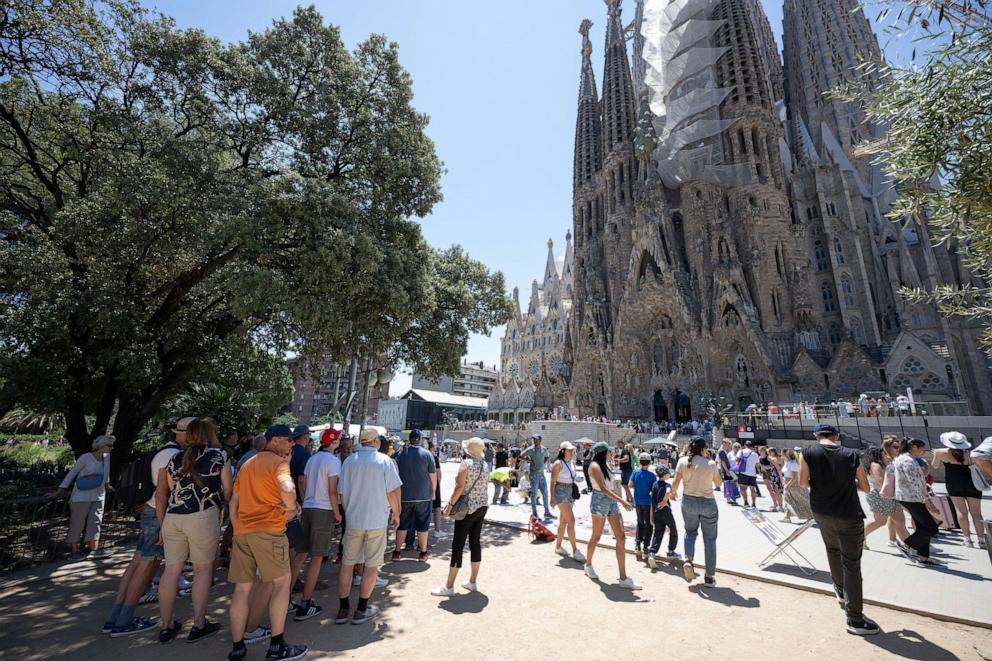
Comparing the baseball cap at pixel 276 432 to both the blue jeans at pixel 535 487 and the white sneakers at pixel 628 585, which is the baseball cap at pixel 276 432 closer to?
the white sneakers at pixel 628 585

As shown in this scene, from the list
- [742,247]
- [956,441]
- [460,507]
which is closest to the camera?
[460,507]

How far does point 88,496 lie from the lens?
6230 mm

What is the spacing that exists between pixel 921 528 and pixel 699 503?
324cm

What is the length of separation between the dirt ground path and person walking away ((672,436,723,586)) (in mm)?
268

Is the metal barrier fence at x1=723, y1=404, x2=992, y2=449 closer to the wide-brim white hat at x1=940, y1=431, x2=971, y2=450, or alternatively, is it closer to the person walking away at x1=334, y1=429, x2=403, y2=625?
the wide-brim white hat at x1=940, y1=431, x2=971, y2=450

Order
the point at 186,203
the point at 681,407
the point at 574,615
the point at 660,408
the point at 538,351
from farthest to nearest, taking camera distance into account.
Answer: the point at 538,351, the point at 660,408, the point at 681,407, the point at 186,203, the point at 574,615

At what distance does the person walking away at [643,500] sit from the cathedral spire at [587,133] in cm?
4733

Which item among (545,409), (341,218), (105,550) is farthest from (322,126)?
(545,409)

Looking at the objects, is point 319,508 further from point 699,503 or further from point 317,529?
point 699,503

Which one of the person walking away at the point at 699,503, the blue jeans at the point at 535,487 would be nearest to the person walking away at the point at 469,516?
the person walking away at the point at 699,503

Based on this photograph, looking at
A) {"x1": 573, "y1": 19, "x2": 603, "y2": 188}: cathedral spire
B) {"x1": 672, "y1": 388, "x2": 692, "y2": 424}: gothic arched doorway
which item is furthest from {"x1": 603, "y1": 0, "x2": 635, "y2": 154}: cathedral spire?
{"x1": 672, "y1": 388, "x2": 692, "y2": 424}: gothic arched doorway

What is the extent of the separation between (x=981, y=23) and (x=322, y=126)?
10281 mm

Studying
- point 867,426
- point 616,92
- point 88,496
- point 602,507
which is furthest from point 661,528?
point 616,92

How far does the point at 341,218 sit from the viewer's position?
8.23 meters
